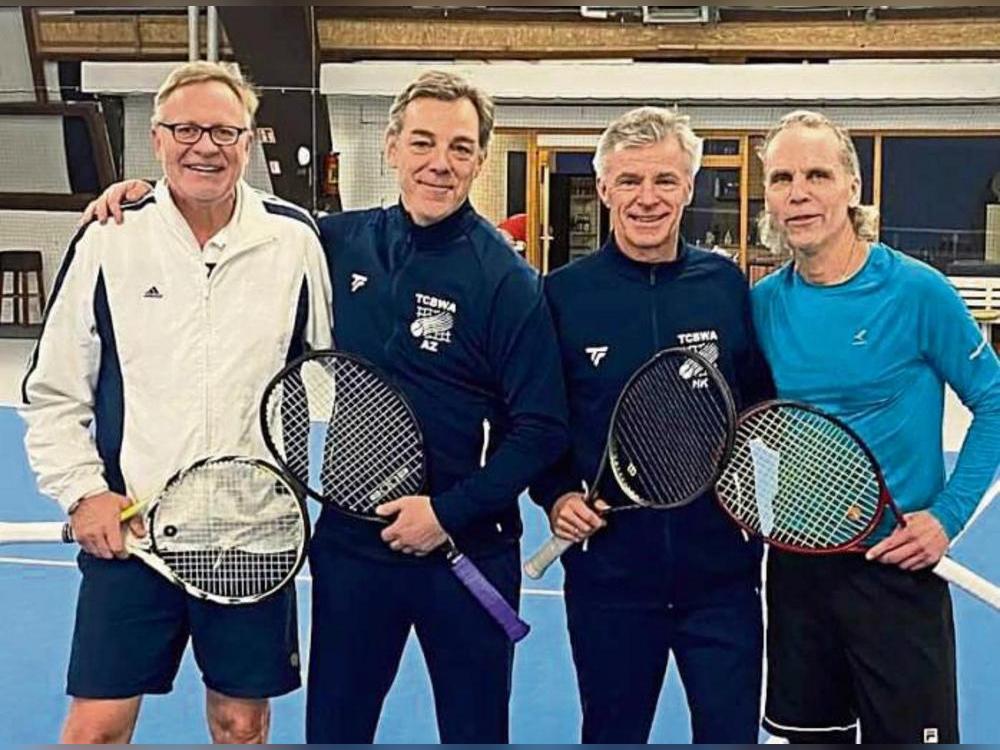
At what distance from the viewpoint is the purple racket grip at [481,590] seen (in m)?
1.76

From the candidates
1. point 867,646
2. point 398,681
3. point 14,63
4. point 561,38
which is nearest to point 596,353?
point 867,646

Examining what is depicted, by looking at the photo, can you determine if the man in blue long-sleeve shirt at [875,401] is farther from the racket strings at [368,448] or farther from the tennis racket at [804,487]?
the racket strings at [368,448]

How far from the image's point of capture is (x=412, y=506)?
172 centimetres

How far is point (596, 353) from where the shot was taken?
1778 mm

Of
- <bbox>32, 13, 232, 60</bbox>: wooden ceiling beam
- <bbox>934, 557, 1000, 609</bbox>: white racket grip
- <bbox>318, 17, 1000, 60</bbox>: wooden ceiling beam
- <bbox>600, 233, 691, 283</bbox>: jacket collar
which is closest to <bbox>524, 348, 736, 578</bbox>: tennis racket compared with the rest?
<bbox>600, 233, 691, 283</bbox>: jacket collar

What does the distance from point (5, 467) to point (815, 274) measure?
4051 mm

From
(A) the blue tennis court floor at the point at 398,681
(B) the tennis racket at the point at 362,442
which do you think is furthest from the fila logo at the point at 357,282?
(A) the blue tennis court floor at the point at 398,681

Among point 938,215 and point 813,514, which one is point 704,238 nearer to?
point 938,215

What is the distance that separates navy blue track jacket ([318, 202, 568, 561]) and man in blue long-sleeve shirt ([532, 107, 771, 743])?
0.07 m

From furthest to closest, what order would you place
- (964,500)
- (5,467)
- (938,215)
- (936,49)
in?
1. (938,215)
2. (936,49)
3. (5,467)
4. (964,500)

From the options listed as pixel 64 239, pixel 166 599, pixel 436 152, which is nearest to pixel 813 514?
pixel 436 152

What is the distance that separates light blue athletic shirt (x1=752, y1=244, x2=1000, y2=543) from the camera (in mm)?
1709

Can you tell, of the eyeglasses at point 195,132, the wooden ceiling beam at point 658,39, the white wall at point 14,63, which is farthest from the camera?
the white wall at point 14,63

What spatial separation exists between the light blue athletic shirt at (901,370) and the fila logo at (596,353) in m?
0.24
